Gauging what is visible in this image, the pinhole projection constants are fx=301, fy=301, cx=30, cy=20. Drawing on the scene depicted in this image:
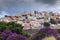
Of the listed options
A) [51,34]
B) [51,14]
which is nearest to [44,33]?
[51,34]

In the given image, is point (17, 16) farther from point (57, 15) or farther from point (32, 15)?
point (57, 15)

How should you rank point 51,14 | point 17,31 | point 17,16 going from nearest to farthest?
point 17,31 → point 17,16 → point 51,14

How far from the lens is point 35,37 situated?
7836 millimetres

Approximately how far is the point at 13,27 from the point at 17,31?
46cm

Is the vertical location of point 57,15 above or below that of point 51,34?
below

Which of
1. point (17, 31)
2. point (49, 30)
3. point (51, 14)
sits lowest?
point (51, 14)

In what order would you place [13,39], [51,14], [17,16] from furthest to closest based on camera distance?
[51,14]
[17,16]
[13,39]

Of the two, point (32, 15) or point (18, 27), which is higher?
point (18, 27)

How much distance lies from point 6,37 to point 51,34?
188cm

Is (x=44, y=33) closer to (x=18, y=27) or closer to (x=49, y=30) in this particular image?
(x=49, y=30)

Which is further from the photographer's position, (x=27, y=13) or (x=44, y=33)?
(x=27, y=13)

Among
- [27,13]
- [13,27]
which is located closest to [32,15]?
[27,13]

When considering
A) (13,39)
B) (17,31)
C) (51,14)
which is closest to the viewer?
(13,39)

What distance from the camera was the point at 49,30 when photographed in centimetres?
795
